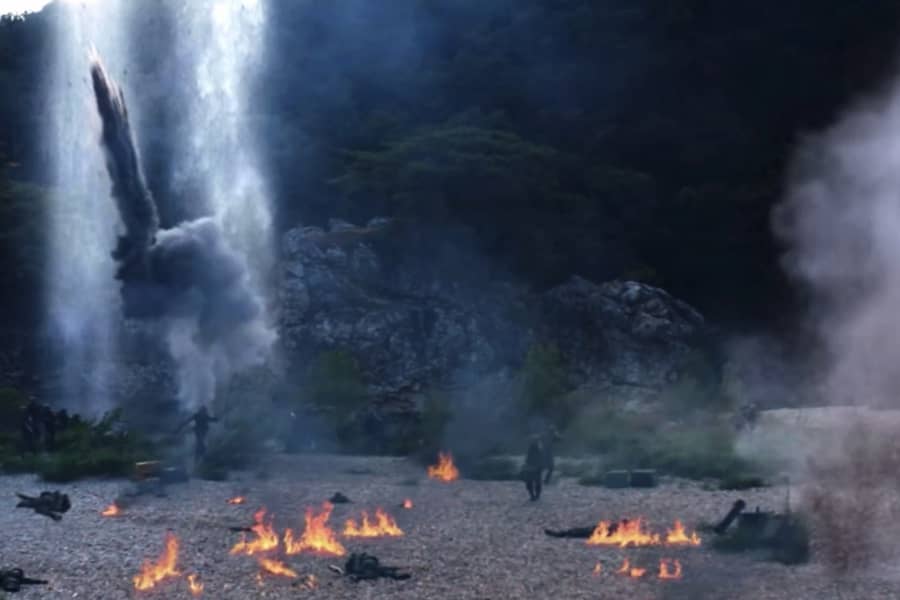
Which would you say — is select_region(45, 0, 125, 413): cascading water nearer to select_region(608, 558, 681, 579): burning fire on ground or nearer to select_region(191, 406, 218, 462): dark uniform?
select_region(191, 406, 218, 462): dark uniform

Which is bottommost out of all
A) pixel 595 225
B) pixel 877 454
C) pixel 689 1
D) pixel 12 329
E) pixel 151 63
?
pixel 877 454

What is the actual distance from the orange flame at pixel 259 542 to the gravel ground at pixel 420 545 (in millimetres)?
286

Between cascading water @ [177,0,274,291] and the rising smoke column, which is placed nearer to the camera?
the rising smoke column

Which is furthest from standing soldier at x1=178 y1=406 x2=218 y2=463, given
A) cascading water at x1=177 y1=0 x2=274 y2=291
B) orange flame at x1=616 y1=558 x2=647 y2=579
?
cascading water at x1=177 y1=0 x2=274 y2=291

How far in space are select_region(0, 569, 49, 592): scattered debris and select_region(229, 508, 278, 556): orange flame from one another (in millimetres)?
3268

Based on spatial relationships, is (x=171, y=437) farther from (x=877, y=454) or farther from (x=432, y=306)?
(x=877, y=454)

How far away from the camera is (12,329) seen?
56.8 metres

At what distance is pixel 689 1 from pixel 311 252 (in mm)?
30681

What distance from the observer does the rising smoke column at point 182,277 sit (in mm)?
44188

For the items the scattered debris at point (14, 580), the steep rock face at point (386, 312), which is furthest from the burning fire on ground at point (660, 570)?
the steep rock face at point (386, 312)

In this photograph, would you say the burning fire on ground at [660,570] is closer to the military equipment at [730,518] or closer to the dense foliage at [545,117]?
the military equipment at [730,518]

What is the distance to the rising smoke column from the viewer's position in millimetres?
44188

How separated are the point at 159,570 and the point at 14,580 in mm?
2047

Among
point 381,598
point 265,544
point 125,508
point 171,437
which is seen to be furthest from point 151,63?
point 381,598
